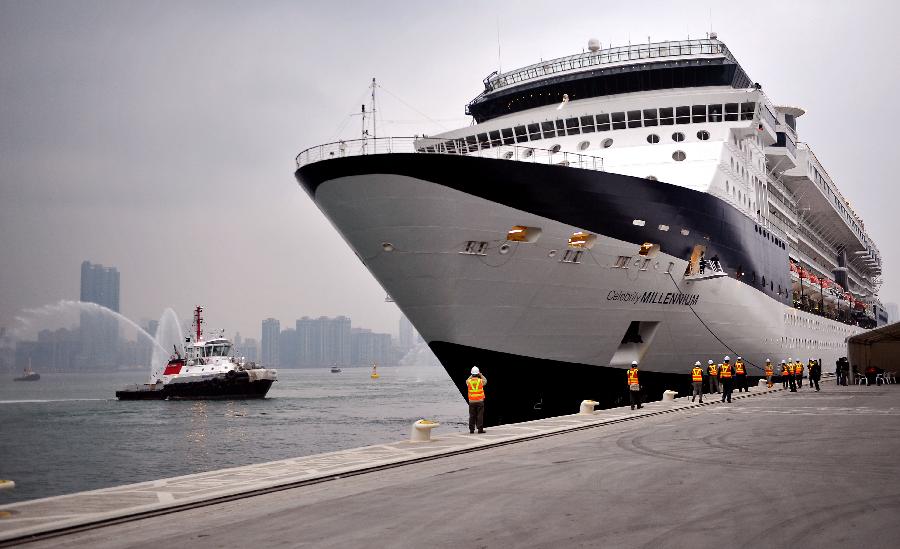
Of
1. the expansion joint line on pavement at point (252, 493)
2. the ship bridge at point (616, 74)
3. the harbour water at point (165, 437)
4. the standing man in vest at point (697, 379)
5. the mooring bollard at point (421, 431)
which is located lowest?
the harbour water at point (165, 437)

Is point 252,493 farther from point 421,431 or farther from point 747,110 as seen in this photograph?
point 747,110

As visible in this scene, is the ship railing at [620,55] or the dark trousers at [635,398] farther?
the ship railing at [620,55]

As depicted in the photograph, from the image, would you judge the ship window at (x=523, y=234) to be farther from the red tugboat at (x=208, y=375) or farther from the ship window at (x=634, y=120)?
the red tugboat at (x=208, y=375)

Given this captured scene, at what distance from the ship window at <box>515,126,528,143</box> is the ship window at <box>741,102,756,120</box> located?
794 centimetres

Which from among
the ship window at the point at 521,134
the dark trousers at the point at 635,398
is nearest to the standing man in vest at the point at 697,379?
the dark trousers at the point at 635,398

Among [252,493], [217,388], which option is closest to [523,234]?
[252,493]

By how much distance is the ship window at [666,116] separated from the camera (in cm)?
2869

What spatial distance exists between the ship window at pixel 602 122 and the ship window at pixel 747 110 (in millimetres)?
5068

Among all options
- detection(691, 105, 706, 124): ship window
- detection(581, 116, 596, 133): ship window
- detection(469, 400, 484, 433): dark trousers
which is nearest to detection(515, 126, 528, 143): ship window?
detection(581, 116, 596, 133): ship window

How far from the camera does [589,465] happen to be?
1173 centimetres

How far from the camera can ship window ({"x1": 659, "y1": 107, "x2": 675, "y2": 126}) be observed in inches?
1129

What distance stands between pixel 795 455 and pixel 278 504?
802 cm

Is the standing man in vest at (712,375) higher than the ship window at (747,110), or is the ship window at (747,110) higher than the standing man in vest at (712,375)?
the ship window at (747,110)

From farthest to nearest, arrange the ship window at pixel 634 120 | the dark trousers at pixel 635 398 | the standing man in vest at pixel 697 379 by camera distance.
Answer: the ship window at pixel 634 120 < the standing man in vest at pixel 697 379 < the dark trousers at pixel 635 398
